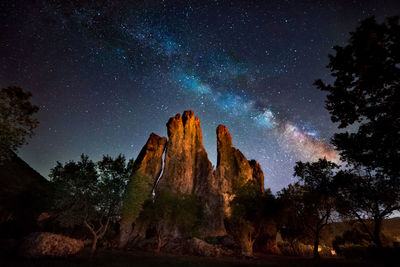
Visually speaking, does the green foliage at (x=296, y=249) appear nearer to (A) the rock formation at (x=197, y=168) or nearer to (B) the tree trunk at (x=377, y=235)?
(A) the rock formation at (x=197, y=168)

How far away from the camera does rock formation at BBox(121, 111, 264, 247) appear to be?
68.2 meters

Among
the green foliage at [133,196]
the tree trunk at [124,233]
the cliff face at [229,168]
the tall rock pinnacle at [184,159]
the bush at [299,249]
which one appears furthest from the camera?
the cliff face at [229,168]

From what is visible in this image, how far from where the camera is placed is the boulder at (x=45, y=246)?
56.4 ft

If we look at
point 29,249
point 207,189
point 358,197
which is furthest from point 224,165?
point 29,249

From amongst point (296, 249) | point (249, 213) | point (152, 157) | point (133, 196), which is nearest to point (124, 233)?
point (133, 196)

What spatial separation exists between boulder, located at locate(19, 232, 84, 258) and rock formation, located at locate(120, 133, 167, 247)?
12.9 metres

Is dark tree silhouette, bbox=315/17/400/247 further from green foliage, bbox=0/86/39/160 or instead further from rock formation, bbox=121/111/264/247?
rock formation, bbox=121/111/264/247

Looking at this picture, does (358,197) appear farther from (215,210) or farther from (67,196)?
(215,210)

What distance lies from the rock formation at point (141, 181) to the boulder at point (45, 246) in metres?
12.9

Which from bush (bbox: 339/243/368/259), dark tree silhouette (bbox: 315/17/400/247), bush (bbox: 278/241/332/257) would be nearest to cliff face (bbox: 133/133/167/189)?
bush (bbox: 278/241/332/257)

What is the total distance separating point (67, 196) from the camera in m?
28.4

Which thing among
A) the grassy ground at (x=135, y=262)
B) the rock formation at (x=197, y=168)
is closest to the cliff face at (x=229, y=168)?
the rock formation at (x=197, y=168)

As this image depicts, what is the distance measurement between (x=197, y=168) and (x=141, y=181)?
133 ft

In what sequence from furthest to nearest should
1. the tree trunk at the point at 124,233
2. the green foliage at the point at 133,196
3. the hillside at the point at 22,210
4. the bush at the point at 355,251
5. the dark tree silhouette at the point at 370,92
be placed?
the tree trunk at the point at 124,233
the hillside at the point at 22,210
the green foliage at the point at 133,196
the bush at the point at 355,251
the dark tree silhouette at the point at 370,92
